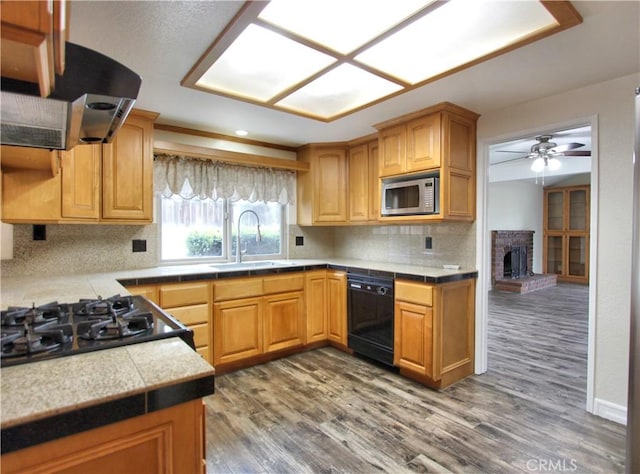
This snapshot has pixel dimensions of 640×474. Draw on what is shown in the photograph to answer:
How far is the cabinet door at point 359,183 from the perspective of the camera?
3717mm

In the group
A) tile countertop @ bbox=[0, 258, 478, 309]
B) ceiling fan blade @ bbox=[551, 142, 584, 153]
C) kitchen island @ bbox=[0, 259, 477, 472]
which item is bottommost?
kitchen island @ bbox=[0, 259, 477, 472]

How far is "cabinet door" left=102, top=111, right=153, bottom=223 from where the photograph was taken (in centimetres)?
264

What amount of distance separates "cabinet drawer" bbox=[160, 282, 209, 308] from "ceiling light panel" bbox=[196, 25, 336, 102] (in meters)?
1.54

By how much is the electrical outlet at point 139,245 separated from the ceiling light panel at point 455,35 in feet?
8.03

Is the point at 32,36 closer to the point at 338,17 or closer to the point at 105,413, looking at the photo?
the point at 105,413

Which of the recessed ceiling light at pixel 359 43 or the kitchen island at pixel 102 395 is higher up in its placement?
the recessed ceiling light at pixel 359 43

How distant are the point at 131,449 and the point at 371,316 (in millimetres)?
2570

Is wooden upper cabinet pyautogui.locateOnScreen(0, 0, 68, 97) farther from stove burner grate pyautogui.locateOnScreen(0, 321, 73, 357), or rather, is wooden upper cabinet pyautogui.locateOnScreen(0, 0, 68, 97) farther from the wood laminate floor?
the wood laminate floor

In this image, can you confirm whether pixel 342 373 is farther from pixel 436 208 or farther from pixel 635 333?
pixel 635 333

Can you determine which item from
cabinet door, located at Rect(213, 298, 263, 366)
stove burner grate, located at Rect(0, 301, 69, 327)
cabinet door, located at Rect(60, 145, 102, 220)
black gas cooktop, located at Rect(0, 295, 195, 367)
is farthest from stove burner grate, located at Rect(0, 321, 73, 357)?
cabinet door, located at Rect(213, 298, 263, 366)

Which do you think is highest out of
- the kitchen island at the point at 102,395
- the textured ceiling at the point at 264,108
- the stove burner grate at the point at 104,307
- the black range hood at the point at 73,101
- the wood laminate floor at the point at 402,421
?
the textured ceiling at the point at 264,108

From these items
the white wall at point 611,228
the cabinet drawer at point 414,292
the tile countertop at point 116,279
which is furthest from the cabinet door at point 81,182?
the white wall at point 611,228

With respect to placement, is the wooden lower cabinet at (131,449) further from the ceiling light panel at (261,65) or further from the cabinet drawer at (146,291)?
the cabinet drawer at (146,291)

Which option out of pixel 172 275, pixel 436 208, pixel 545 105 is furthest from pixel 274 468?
pixel 545 105
